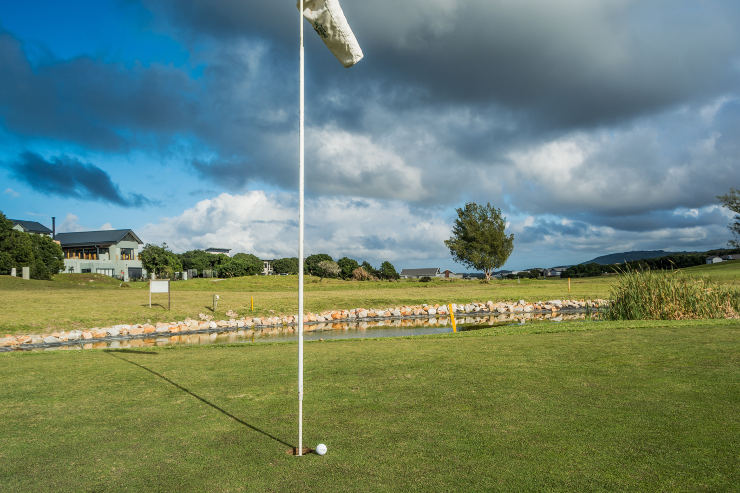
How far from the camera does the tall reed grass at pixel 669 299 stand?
632 inches

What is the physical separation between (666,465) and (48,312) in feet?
82.8

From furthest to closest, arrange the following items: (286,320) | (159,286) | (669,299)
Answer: (286,320) → (159,286) → (669,299)

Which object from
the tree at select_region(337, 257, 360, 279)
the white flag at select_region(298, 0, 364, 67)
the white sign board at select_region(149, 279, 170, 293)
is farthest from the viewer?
the tree at select_region(337, 257, 360, 279)

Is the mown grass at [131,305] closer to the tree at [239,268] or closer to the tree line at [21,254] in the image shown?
the tree line at [21,254]

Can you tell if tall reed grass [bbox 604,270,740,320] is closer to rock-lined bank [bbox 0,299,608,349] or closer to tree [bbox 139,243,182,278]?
rock-lined bank [bbox 0,299,608,349]

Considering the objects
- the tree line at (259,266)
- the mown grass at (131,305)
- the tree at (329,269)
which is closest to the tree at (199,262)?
the tree line at (259,266)

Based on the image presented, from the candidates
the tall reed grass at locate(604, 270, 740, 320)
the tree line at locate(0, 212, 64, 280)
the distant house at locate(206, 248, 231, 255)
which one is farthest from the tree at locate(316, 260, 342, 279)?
the distant house at locate(206, 248, 231, 255)

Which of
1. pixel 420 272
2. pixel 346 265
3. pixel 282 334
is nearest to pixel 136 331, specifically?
pixel 282 334

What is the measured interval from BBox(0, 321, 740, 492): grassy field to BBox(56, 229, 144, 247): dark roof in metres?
80.5

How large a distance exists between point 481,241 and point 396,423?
2229 inches

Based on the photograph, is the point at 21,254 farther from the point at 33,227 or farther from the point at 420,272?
the point at 420,272

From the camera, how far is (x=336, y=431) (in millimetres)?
4676

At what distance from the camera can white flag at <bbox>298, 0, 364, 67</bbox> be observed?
15.7ft

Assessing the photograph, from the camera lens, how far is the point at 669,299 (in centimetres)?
1612
